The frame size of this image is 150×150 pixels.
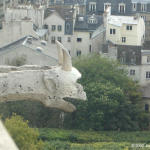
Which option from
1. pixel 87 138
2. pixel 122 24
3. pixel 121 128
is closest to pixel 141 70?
pixel 122 24

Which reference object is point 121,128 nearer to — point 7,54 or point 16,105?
point 16,105

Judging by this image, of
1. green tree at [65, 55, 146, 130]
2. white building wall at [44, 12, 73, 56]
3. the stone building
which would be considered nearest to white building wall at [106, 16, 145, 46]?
white building wall at [44, 12, 73, 56]

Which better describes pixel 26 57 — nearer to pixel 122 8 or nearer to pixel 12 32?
pixel 12 32

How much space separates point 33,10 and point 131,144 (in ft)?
101

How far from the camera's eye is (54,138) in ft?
137

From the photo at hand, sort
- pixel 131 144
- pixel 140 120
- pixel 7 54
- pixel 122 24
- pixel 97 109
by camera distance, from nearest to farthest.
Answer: pixel 131 144 < pixel 97 109 < pixel 140 120 < pixel 7 54 < pixel 122 24

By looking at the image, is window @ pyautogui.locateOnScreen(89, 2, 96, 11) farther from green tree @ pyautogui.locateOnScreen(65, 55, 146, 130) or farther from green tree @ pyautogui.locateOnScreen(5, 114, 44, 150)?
green tree @ pyautogui.locateOnScreen(5, 114, 44, 150)

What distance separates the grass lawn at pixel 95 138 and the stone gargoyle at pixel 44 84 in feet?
93.9

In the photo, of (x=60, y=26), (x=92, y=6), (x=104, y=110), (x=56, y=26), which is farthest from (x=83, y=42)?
(x=104, y=110)

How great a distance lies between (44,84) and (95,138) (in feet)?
108

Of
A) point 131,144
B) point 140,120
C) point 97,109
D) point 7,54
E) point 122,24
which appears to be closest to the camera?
point 131,144

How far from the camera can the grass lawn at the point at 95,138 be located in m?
39.5

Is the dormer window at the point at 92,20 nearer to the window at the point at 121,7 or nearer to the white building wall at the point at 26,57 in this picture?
the window at the point at 121,7

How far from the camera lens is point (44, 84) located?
401 inches
